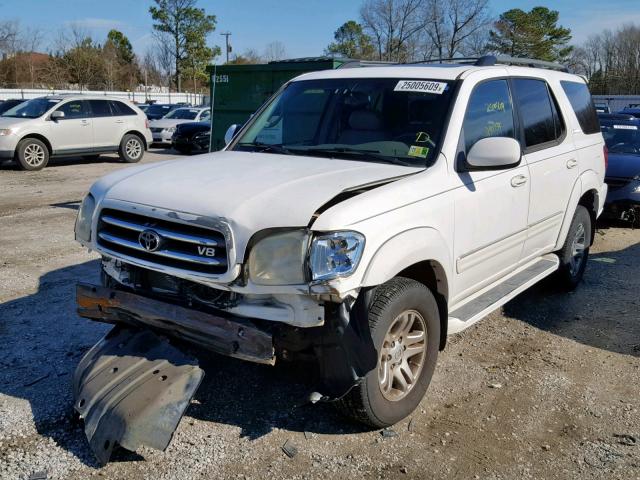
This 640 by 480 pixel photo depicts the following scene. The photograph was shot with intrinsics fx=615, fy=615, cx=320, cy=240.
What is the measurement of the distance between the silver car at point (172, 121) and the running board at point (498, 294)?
17377 millimetres

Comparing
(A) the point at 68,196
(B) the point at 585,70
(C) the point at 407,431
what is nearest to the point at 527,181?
(C) the point at 407,431

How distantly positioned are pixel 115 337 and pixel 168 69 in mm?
66413

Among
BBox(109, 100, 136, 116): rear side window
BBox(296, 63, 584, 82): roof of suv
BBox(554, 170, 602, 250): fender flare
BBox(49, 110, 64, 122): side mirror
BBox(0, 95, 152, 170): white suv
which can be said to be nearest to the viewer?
BBox(296, 63, 584, 82): roof of suv

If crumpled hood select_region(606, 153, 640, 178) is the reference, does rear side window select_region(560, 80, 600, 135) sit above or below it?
above

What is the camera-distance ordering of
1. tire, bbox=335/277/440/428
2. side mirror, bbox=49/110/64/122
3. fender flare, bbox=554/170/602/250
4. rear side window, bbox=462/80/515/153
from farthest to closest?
side mirror, bbox=49/110/64/122
fender flare, bbox=554/170/602/250
rear side window, bbox=462/80/515/153
tire, bbox=335/277/440/428

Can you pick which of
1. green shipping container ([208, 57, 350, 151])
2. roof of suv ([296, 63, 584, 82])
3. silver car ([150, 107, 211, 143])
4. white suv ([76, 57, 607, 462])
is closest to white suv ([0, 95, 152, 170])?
silver car ([150, 107, 211, 143])

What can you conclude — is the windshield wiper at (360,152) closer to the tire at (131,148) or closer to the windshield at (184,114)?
the tire at (131,148)

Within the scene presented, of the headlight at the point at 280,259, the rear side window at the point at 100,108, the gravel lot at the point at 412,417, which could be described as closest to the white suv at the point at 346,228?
the headlight at the point at 280,259

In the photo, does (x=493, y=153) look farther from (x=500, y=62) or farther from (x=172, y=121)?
(x=172, y=121)

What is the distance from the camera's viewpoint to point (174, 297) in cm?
341

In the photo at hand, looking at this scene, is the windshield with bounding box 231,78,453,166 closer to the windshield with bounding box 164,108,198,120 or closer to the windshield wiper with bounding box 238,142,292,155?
the windshield wiper with bounding box 238,142,292,155

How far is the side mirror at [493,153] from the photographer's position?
12.3 feet

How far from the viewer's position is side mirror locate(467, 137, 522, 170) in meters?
3.76

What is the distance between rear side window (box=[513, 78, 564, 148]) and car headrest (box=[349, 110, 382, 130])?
1231 millimetres
